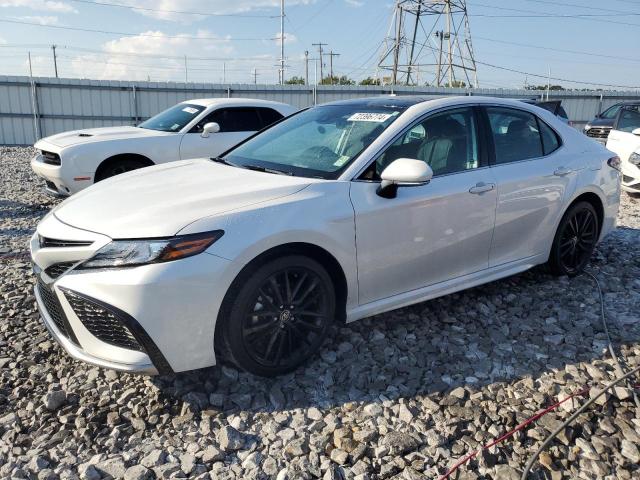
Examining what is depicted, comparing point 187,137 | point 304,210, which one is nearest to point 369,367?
point 304,210

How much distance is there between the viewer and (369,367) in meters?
3.26

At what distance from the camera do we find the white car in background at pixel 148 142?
7051 mm

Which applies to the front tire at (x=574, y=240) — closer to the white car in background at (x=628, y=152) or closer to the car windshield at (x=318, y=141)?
the car windshield at (x=318, y=141)

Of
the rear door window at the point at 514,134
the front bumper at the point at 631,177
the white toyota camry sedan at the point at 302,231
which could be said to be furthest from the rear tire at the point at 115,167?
the front bumper at the point at 631,177

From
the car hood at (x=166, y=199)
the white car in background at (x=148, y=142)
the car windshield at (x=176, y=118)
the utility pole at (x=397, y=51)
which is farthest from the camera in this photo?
the utility pole at (x=397, y=51)

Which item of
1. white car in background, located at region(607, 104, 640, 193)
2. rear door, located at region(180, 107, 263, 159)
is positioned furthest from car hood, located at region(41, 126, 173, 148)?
white car in background, located at region(607, 104, 640, 193)

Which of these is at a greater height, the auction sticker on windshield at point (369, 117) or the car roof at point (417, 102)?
the car roof at point (417, 102)

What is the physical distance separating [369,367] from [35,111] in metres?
17.4

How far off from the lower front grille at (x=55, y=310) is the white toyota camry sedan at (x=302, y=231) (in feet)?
0.05

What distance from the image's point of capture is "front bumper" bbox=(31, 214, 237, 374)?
255 cm

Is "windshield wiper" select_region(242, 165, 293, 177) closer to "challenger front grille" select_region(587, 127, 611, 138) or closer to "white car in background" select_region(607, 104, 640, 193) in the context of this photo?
"white car in background" select_region(607, 104, 640, 193)

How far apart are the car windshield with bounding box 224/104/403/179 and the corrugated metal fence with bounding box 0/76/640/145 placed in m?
15.6

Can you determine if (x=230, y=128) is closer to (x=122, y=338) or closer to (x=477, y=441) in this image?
(x=122, y=338)

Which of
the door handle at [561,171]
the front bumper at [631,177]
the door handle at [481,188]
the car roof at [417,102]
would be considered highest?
the car roof at [417,102]
